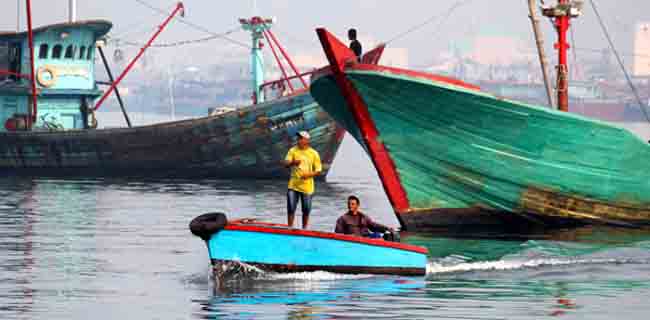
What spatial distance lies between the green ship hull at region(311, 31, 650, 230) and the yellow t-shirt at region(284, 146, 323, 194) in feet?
15.8

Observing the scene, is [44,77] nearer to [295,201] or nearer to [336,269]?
[295,201]

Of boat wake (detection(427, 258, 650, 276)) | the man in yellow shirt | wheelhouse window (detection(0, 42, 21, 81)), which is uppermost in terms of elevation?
wheelhouse window (detection(0, 42, 21, 81))

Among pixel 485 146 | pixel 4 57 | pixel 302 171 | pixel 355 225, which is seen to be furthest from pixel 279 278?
pixel 4 57

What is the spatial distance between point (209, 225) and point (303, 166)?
287cm

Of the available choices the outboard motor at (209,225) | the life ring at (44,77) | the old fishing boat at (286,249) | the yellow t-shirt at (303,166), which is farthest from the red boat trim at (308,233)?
the life ring at (44,77)

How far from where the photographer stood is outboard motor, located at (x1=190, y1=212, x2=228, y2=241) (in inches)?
768

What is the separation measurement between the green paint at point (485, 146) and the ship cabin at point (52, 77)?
18.8 metres

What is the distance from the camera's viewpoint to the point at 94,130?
44.6 m

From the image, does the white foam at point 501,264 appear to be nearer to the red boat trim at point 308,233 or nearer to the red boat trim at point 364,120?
the red boat trim at point 308,233

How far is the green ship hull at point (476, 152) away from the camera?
2698 cm

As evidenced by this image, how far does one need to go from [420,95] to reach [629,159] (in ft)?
15.4

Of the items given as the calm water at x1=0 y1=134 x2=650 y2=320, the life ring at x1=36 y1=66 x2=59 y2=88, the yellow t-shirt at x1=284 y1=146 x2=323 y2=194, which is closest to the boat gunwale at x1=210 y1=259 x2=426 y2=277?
the calm water at x1=0 y1=134 x2=650 y2=320

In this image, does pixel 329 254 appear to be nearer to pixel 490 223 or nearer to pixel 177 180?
pixel 490 223

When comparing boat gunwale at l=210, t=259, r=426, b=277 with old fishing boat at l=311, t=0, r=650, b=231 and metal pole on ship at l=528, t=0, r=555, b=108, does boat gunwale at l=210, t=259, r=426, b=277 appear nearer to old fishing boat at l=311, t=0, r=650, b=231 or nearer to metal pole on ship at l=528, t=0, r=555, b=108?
old fishing boat at l=311, t=0, r=650, b=231
